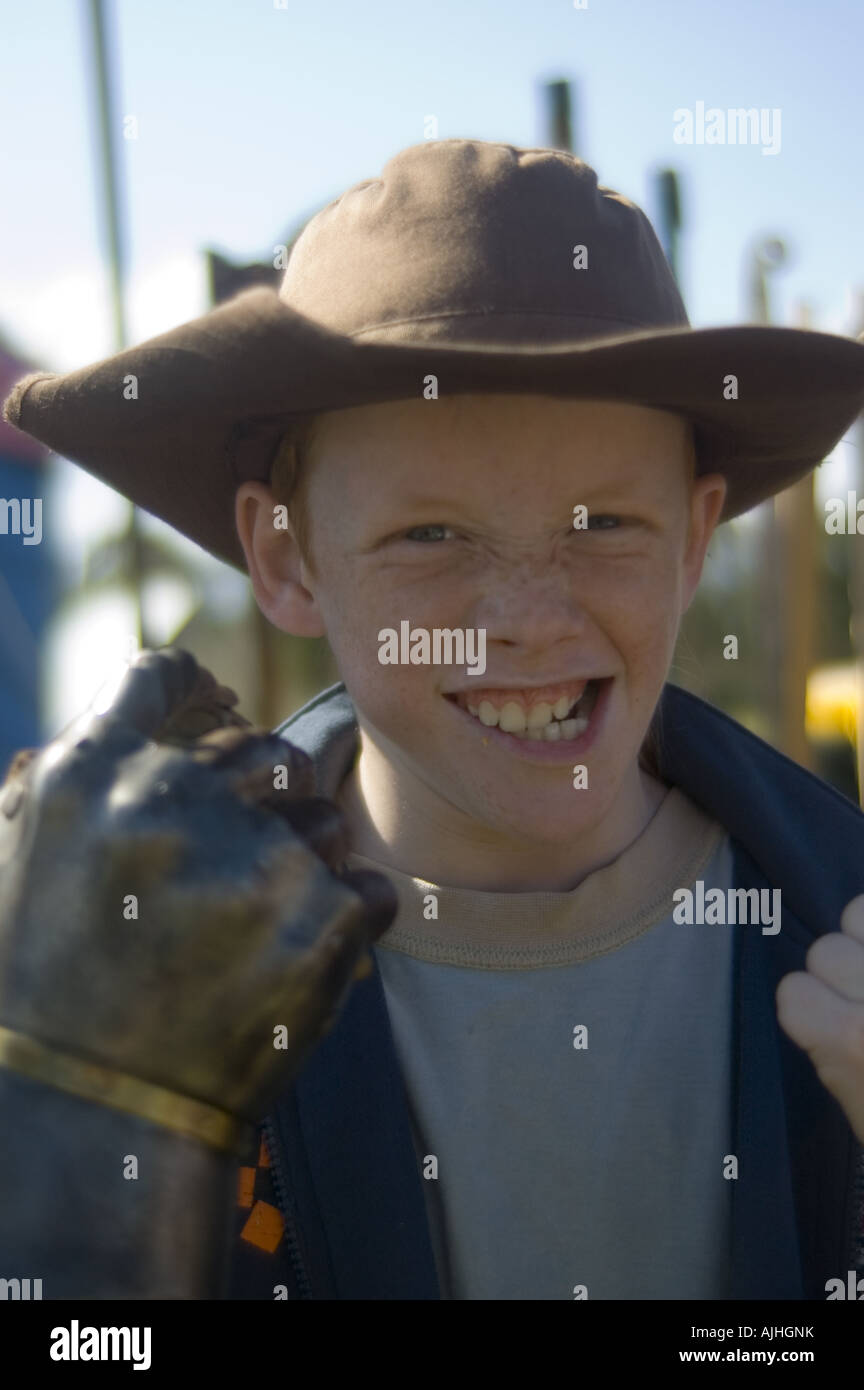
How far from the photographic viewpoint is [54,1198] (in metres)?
1.15

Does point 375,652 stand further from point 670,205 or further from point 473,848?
point 670,205

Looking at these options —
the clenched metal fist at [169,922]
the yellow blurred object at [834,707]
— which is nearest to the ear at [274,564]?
the clenched metal fist at [169,922]

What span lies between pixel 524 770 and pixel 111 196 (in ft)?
11.3

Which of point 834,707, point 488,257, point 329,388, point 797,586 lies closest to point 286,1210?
point 329,388

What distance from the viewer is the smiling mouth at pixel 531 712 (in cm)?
155

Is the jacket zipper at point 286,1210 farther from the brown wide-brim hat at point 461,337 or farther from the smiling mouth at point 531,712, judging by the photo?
the brown wide-brim hat at point 461,337

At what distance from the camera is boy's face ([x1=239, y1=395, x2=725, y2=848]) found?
1.50 m

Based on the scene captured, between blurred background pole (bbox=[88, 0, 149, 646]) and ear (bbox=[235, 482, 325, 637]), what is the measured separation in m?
1.86

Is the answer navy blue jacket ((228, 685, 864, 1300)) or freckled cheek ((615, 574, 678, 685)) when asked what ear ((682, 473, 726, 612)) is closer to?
freckled cheek ((615, 574, 678, 685))

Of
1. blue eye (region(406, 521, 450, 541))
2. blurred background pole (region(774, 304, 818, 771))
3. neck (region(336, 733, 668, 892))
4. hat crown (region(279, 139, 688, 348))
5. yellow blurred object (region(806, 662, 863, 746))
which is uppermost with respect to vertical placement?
yellow blurred object (region(806, 662, 863, 746))

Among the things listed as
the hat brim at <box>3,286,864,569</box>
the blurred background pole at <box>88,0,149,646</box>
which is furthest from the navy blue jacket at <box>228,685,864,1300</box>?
the blurred background pole at <box>88,0,149,646</box>

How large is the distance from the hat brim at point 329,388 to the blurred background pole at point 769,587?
3.24 m

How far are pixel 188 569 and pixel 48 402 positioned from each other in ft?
51.7
